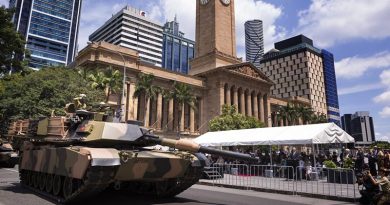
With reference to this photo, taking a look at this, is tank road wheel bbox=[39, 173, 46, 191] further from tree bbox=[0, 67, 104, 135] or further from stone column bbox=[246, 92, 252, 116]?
stone column bbox=[246, 92, 252, 116]

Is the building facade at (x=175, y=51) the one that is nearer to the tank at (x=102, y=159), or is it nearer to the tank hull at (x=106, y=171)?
the tank at (x=102, y=159)

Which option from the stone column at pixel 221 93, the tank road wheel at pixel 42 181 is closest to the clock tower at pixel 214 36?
the stone column at pixel 221 93

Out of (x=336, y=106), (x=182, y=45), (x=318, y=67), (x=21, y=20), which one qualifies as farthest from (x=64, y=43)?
(x=336, y=106)

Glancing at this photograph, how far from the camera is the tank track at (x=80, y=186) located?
7.39 m

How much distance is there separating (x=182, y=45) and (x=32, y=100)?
14153 centimetres

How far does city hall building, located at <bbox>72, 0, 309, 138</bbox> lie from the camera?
144 feet

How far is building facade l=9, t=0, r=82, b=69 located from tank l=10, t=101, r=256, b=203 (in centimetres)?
10170

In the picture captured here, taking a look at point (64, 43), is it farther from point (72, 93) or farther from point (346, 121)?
point (346, 121)

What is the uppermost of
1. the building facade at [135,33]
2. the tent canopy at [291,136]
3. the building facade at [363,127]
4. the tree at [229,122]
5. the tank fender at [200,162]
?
the building facade at [135,33]

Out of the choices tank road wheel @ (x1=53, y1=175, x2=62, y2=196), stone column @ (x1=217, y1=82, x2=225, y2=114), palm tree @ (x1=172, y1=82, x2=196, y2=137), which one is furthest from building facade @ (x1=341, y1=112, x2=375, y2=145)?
tank road wheel @ (x1=53, y1=175, x2=62, y2=196)

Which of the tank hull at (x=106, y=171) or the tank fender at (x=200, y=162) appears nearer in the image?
the tank hull at (x=106, y=171)

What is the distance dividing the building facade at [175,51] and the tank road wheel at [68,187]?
5817 inches

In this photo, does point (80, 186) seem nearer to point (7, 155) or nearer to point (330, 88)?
point (7, 155)

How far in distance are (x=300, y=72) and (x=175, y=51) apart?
6280 cm
